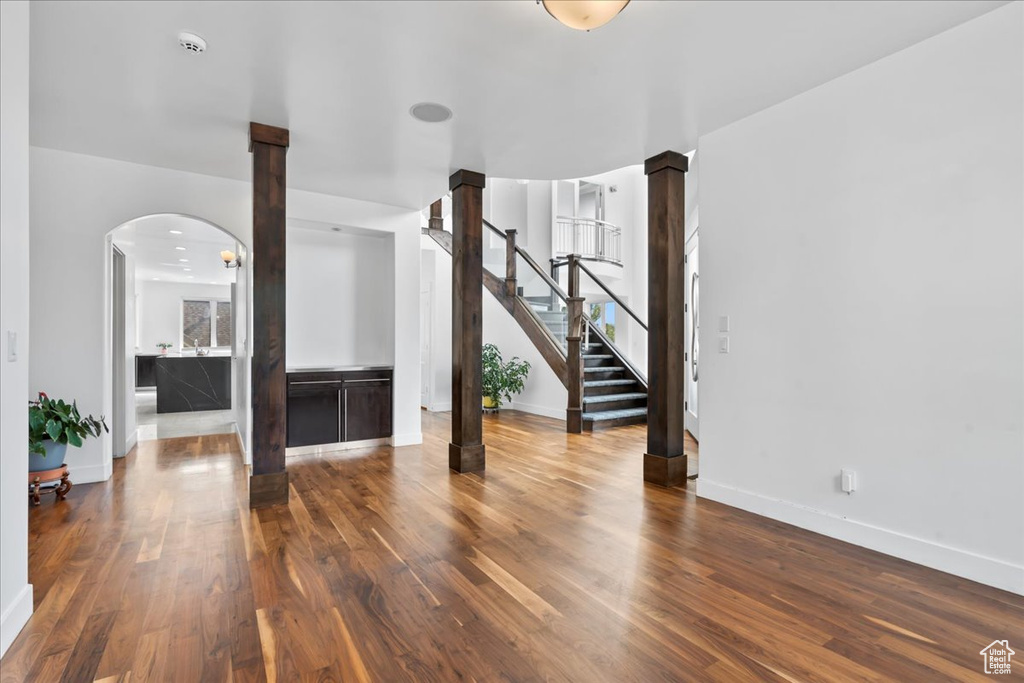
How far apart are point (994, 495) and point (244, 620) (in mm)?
3350

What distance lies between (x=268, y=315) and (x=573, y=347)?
3.84 m

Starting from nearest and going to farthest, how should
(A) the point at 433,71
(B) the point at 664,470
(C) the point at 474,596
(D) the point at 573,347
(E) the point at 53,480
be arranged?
(C) the point at 474,596 < (A) the point at 433,71 < (E) the point at 53,480 < (B) the point at 664,470 < (D) the point at 573,347

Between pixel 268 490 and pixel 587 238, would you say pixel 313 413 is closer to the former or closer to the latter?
pixel 268 490

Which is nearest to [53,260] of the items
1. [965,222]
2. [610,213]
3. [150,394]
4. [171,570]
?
[171,570]

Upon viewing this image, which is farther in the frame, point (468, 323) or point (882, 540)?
point (468, 323)

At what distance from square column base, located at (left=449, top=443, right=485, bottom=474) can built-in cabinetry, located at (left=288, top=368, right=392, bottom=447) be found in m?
1.31

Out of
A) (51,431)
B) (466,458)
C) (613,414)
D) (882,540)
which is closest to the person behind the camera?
(882,540)

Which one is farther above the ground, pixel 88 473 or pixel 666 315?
pixel 666 315

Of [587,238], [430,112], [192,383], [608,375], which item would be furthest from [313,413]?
[587,238]

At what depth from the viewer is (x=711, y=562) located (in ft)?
8.57

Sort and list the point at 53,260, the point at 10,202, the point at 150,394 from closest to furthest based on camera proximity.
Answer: the point at 10,202
the point at 53,260
the point at 150,394

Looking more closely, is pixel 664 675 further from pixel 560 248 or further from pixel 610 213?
pixel 610 213

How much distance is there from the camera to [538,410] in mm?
7668

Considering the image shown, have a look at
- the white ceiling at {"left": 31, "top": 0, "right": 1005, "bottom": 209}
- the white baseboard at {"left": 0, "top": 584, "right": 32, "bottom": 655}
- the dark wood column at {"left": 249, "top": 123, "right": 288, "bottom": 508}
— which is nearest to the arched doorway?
the dark wood column at {"left": 249, "top": 123, "right": 288, "bottom": 508}
